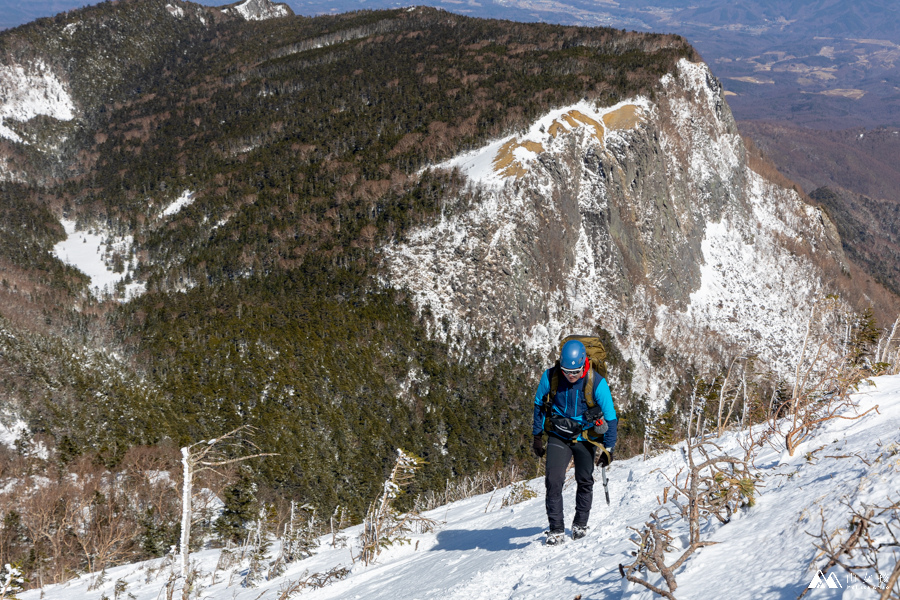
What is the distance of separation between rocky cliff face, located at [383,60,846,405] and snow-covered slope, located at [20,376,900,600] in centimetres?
6547

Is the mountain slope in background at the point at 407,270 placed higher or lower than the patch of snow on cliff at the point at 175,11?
lower

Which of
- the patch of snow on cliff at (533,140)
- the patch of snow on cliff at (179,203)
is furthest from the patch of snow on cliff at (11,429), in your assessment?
the patch of snow on cliff at (533,140)

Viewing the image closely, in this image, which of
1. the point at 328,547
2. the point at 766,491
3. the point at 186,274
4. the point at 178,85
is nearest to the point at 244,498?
the point at 328,547

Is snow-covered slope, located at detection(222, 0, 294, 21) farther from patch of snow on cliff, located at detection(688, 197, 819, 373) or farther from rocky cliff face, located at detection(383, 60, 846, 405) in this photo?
patch of snow on cliff, located at detection(688, 197, 819, 373)

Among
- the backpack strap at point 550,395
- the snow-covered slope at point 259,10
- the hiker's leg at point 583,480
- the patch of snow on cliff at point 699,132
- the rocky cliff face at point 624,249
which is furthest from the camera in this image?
the snow-covered slope at point 259,10

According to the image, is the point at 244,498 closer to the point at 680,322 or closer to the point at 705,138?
the point at 680,322

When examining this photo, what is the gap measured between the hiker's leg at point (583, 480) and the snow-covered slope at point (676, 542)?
1.08 ft

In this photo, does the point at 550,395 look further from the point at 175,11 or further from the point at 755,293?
the point at 175,11

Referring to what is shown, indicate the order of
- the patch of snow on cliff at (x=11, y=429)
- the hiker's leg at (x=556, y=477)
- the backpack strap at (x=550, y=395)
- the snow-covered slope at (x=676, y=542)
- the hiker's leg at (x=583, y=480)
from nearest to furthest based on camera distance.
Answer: the snow-covered slope at (x=676, y=542)
the hiker's leg at (x=556, y=477)
the hiker's leg at (x=583, y=480)
the backpack strap at (x=550, y=395)
the patch of snow on cliff at (x=11, y=429)

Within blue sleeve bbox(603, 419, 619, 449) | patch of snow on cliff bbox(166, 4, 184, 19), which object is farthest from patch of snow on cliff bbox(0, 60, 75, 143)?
blue sleeve bbox(603, 419, 619, 449)

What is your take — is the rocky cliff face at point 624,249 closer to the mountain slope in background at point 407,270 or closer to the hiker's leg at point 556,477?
the mountain slope in background at point 407,270

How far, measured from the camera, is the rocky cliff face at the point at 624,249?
74812mm

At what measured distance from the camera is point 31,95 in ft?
399

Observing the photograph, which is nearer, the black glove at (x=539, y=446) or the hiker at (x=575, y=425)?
the hiker at (x=575, y=425)
